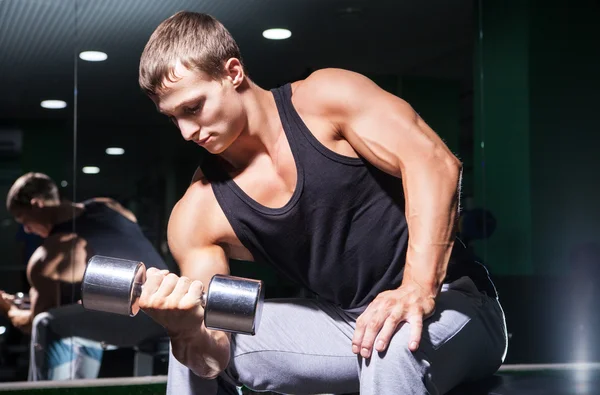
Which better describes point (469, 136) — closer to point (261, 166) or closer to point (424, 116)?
point (424, 116)

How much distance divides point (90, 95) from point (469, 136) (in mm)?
1749

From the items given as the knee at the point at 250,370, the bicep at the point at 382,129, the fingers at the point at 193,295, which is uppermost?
Answer: the bicep at the point at 382,129

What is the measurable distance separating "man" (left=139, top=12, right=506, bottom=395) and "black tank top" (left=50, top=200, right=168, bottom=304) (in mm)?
1660

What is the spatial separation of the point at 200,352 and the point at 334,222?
418mm

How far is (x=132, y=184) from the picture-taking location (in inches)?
144

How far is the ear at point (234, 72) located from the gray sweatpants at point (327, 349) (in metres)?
0.52

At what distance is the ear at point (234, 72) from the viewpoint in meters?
1.86

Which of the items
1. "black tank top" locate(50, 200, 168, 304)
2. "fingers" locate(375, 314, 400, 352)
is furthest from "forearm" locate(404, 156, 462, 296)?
"black tank top" locate(50, 200, 168, 304)

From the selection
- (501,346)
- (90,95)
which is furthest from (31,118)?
(501,346)

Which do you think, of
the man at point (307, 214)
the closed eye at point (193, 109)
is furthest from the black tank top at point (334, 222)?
the closed eye at point (193, 109)

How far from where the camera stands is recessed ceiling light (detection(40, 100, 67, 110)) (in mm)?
3552

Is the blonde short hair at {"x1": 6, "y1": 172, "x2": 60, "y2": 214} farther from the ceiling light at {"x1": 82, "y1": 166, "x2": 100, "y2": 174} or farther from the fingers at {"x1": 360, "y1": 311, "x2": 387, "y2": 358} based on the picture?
the fingers at {"x1": 360, "y1": 311, "x2": 387, "y2": 358}

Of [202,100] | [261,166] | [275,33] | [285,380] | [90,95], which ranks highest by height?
[275,33]

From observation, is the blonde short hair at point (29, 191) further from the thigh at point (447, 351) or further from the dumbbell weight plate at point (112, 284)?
the thigh at point (447, 351)
